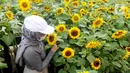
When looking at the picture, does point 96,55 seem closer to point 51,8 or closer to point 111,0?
point 51,8

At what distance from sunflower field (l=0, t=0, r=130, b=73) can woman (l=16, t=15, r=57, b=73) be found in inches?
6.0

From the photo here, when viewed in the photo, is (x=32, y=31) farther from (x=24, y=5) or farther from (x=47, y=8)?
(x=47, y=8)

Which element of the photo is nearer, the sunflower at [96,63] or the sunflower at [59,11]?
the sunflower at [96,63]

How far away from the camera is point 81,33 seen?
8.22 ft

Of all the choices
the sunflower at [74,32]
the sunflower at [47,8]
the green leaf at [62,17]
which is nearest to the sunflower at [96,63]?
the sunflower at [74,32]

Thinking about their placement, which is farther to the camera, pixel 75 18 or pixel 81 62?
pixel 75 18

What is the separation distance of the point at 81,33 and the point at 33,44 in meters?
0.49

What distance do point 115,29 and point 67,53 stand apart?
0.57m

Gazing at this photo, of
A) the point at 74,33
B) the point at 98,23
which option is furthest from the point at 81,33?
the point at 98,23

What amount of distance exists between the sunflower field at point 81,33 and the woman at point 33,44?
151 mm

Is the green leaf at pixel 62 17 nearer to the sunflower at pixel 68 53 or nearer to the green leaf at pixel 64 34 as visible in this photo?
the green leaf at pixel 64 34

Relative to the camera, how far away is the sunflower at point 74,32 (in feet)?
7.97

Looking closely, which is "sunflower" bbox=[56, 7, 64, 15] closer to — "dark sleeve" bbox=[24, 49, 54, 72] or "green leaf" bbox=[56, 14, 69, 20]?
"green leaf" bbox=[56, 14, 69, 20]

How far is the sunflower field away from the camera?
7.80ft
